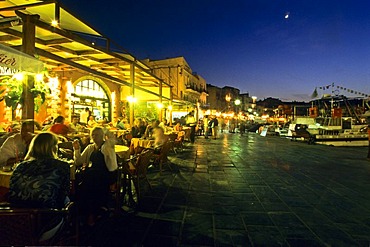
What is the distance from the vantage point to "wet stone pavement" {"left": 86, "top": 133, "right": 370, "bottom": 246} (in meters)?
3.21

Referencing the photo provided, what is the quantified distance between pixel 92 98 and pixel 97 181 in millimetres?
13150

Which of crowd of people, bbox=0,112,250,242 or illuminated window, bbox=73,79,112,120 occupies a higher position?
illuminated window, bbox=73,79,112,120

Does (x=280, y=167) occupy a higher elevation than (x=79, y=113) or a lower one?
lower

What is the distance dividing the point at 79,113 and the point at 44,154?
1262cm

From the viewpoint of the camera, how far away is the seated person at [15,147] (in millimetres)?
3705

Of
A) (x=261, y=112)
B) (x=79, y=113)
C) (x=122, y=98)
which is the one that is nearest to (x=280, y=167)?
(x=79, y=113)

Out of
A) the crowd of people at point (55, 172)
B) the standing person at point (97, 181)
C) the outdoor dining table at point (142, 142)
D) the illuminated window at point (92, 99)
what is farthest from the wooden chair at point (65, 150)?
the illuminated window at point (92, 99)

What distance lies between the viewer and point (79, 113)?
14086mm

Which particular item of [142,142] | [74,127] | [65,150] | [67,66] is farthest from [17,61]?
[67,66]

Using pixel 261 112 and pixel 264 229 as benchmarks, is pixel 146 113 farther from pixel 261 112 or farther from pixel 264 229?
pixel 261 112

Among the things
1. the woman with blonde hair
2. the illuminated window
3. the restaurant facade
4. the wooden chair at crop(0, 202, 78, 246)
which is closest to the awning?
the restaurant facade

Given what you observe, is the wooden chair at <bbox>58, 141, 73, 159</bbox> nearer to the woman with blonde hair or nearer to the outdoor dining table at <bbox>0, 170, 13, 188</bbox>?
the outdoor dining table at <bbox>0, 170, 13, 188</bbox>

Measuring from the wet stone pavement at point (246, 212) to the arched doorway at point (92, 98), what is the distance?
9.37 metres

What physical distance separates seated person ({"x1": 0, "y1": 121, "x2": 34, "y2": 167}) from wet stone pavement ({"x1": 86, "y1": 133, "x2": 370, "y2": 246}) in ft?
5.77
